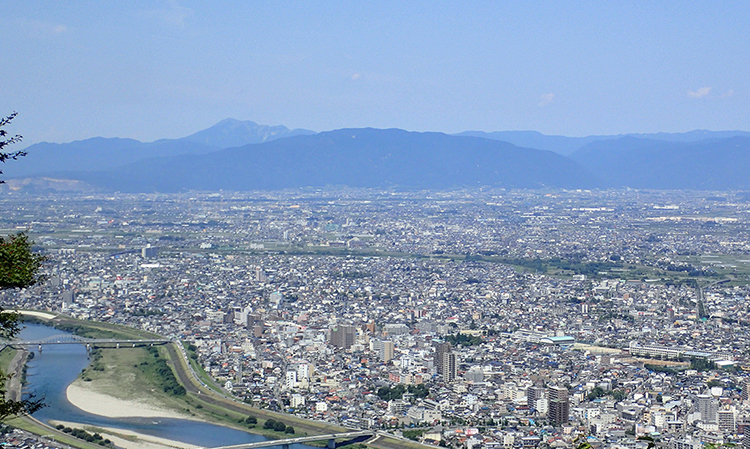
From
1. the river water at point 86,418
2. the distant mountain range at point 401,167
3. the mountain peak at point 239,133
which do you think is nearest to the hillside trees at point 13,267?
the river water at point 86,418

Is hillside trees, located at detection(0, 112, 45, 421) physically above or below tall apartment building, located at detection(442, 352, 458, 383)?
above

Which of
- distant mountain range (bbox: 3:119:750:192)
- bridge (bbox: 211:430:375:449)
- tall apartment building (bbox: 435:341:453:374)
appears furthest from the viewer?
distant mountain range (bbox: 3:119:750:192)

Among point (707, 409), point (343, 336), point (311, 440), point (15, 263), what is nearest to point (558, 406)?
point (707, 409)

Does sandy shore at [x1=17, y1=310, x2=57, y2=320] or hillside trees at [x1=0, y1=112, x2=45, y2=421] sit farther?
sandy shore at [x1=17, y1=310, x2=57, y2=320]

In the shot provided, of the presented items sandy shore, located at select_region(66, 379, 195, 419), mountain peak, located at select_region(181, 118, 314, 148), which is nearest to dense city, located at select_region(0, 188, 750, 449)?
sandy shore, located at select_region(66, 379, 195, 419)

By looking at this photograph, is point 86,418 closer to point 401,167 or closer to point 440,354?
A: point 440,354

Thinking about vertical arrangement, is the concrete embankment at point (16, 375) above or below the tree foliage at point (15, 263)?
below

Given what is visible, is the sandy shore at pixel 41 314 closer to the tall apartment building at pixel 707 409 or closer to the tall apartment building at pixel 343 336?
the tall apartment building at pixel 343 336

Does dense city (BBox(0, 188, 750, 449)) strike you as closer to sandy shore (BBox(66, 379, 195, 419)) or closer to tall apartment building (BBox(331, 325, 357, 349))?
tall apartment building (BBox(331, 325, 357, 349))
